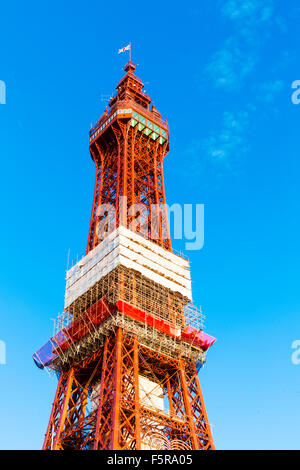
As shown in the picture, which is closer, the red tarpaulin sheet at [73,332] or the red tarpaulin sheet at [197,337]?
the red tarpaulin sheet at [73,332]

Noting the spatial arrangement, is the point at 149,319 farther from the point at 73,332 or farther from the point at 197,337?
the point at 73,332

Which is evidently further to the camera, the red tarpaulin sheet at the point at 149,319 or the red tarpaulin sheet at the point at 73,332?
the red tarpaulin sheet at the point at 73,332

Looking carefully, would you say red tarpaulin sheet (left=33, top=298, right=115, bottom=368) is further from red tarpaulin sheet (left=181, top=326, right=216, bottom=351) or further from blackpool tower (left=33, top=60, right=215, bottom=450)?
red tarpaulin sheet (left=181, top=326, right=216, bottom=351)

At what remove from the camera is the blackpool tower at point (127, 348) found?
150 ft

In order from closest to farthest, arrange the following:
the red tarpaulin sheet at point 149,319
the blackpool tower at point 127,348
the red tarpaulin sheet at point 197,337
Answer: the blackpool tower at point 127,348, the red tarpaulin sheet at point 149,319, the red tarpaulin sheet at point 197,337

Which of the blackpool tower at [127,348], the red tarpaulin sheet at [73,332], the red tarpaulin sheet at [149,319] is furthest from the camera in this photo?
the red tarpaulin sheet at [73,332]

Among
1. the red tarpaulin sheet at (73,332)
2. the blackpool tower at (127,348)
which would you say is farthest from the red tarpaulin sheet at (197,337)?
the red tarpaulin sheet at (73,332)

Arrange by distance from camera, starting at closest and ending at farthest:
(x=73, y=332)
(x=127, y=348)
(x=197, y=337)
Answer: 1. (x=127, y=348)
2. (x=73, y=332)
3. (x=197, y=337)

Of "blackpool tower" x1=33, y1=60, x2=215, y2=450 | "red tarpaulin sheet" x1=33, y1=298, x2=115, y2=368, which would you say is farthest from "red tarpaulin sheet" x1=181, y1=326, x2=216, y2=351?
"red tarpaulin sheet" x1=33, y1=298, x2=115, y2=368

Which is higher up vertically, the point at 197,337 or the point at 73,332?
the point at 197,337

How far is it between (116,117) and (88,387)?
36.0m

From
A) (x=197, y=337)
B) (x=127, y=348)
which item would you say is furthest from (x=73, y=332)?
(x=197, y=337)

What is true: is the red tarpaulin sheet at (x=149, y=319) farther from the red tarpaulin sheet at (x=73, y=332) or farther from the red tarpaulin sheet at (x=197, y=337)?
the red tarpaulin sheet at (x=197, y=337)

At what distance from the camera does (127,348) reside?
164 ft
